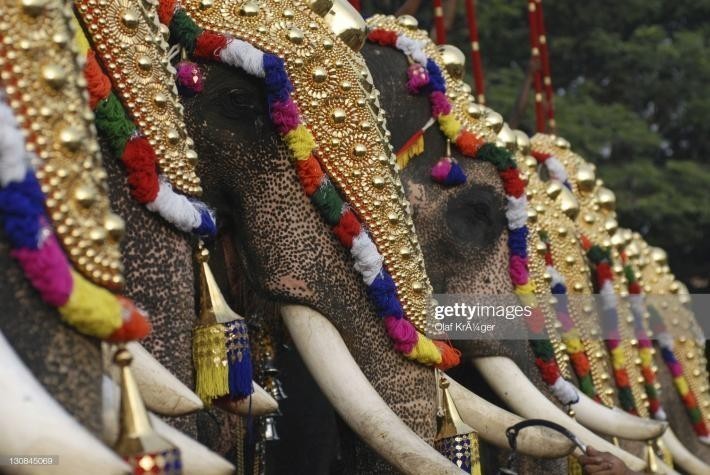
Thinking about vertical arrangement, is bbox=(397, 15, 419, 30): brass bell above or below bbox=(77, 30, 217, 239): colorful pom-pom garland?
above

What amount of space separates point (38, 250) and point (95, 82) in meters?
0.57

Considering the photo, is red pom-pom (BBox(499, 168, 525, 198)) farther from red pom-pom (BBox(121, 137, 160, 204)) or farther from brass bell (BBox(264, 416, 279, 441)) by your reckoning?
red pom-pom (BBox(121, 137, 160, 204))

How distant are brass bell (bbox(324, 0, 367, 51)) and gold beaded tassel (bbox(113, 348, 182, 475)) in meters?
1.50

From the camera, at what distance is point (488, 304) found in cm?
384

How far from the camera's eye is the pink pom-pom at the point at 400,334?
2994 millimetres

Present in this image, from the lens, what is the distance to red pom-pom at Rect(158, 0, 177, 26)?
9.24 feet

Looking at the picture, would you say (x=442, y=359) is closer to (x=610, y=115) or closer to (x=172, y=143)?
(x=172, y=143)

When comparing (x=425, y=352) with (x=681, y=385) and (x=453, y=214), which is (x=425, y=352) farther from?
(x=681, y=385)

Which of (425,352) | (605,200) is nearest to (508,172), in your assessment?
(425,352)

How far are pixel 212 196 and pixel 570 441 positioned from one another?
99cm

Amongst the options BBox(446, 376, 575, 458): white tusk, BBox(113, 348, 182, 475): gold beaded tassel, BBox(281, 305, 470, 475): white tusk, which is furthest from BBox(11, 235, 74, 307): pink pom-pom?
BBox(446, 376, 575, 458): white tusk

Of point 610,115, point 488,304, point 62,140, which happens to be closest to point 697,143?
point 610,115

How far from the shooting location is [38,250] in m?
1.61

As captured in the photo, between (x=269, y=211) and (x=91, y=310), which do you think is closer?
(x=91, y=310)
